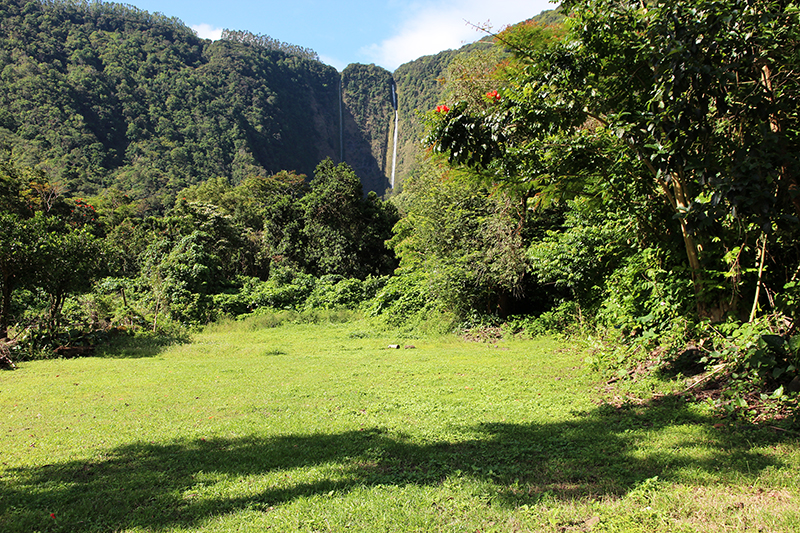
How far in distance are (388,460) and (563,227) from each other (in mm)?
11666

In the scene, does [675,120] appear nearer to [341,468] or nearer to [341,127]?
[341,468]

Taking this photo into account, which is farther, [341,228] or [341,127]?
[341,127]

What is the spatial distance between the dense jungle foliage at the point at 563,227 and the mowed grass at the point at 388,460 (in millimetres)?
1253

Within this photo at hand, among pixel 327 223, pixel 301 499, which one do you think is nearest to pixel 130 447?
pixel 301 499

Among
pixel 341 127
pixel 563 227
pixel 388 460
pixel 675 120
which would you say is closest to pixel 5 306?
pixel 388 460

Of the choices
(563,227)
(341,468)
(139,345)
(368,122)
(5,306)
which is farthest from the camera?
(368,122)

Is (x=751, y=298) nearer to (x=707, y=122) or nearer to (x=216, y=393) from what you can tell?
(x=707, y=122)

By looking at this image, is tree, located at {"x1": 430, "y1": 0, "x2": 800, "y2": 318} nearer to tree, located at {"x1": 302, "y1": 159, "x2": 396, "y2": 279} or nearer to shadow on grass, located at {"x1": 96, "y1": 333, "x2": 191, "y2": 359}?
shadow on grass, located at {"x1": 96, "y1": 333, "x2": 191, "y2": 359}

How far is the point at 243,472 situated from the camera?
3.91m

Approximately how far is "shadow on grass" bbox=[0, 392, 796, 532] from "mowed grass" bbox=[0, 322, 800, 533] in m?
0.02

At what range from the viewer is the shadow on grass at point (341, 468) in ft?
10.8

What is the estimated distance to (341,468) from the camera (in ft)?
12.9

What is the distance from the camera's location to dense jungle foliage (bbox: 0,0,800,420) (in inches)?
171

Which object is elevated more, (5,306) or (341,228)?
(341,228)
